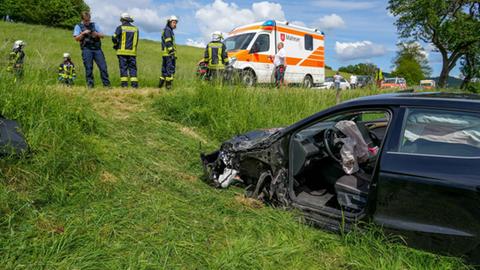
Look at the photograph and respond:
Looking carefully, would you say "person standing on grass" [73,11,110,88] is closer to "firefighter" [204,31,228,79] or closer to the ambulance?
"firefighter" [204,31,228,79]

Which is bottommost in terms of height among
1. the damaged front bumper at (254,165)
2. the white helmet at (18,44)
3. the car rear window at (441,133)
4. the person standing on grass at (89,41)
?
the damaged front bumper at (254,165)

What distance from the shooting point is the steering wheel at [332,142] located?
11.1 ft

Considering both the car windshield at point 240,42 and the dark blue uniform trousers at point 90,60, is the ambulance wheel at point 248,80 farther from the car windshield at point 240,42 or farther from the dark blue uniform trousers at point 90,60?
the dark blue uniform trousers at point 90,60

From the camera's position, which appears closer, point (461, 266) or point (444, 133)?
point (461, 266)

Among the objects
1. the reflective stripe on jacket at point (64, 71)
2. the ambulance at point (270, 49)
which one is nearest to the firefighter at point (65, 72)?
the reflective stripe on jacket at point (64, 71)

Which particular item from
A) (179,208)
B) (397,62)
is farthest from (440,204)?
(397,62)

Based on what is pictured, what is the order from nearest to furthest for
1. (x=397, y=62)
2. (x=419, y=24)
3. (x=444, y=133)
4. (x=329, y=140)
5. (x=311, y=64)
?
(x=444, y=133) < (x=329, y=140) < (x=311, y=64) < (x=419, y=24) < (x=397, y=62)

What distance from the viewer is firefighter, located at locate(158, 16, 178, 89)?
8938 millimetres

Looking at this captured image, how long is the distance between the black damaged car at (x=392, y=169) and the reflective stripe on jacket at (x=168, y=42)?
228 inches

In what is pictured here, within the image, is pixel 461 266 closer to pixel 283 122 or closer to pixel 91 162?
pixel 91 162

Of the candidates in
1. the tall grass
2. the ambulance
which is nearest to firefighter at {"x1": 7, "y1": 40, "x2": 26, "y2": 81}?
the tall grass

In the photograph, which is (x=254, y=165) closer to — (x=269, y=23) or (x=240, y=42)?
(x=240, y=42)

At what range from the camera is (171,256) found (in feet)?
9.04

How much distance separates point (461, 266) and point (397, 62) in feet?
275
